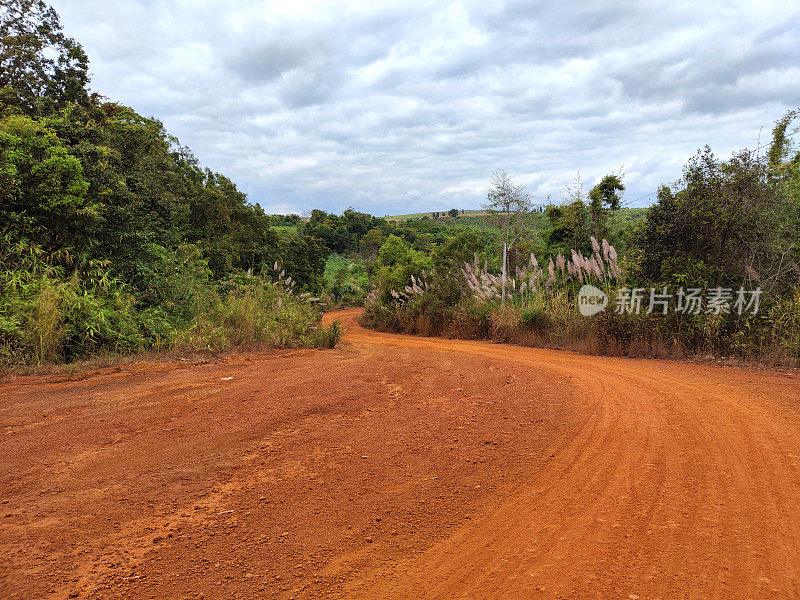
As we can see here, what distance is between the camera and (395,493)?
2.49 meters

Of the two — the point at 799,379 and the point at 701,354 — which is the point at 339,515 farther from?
the point at 701,354

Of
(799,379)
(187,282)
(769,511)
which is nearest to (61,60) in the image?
(187,282)

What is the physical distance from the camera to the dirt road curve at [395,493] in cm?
180

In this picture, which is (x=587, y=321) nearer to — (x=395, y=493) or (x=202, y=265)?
(x=395, y=493)

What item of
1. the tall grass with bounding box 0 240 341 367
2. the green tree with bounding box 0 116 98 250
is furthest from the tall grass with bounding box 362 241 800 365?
the green tree with bounding box 0 116 98 250

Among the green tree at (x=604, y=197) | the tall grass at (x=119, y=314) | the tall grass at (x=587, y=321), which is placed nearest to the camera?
the tall grass at (x=119, y=314)

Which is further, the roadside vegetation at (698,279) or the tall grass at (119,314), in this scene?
the roadside vegetation at (698,279)

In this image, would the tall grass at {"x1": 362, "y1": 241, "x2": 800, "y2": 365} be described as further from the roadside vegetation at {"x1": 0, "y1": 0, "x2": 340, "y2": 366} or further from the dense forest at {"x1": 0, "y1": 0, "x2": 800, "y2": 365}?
the roadside vegetation at {"x1": 0, "y1": 0, "x2": 340, "y2": 366}

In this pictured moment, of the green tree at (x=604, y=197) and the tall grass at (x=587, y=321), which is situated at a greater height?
the green tree at (x=604, y=197)

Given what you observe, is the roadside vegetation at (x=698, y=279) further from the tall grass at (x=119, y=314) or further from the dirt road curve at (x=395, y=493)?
the tall grass at (x=119, y=314)

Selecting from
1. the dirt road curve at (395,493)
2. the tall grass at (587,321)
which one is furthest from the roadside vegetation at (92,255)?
the tall grass at (587,321)

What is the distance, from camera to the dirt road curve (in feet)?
5.89

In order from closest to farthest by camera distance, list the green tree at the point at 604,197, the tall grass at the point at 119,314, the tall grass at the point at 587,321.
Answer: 1. the tall grass at the point at 119,314
2. the tall grass at the point at 587,321
3. the green tree at the point at 604,197

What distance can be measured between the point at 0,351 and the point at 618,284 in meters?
9.84
